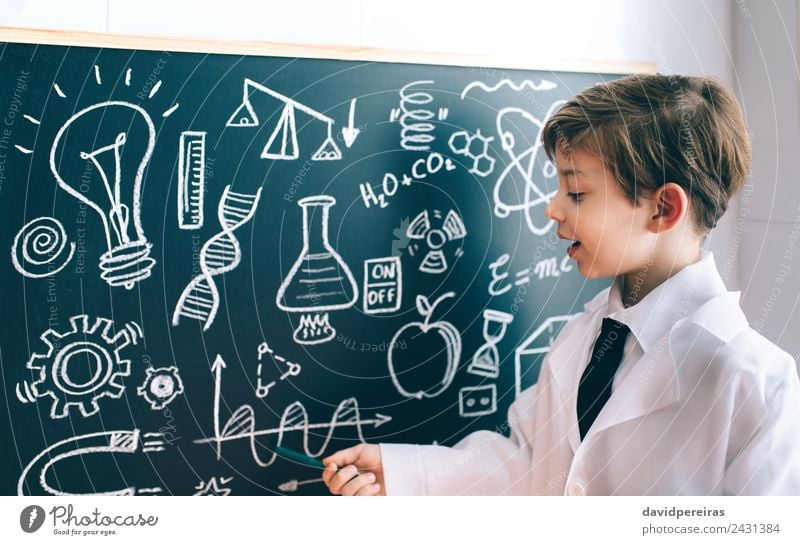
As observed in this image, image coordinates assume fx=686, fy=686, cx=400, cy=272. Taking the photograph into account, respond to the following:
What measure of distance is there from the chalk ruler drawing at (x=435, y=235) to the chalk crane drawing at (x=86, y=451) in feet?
1.12

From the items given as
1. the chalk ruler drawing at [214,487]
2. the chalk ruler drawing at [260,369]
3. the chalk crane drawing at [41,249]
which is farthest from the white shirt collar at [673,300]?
the chalk crane drawing at [41,249]

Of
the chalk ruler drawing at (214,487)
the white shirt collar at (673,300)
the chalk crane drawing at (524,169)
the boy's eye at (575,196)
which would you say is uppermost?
the chalk crane drawing at (524,169)

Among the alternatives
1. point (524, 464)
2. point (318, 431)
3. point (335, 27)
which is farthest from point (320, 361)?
point (335, 27)

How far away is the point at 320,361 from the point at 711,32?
591 millimetres

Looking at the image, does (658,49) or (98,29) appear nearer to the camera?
(98,29)

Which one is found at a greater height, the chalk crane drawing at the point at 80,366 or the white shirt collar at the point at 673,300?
the white shirt collar at the point at 673,300

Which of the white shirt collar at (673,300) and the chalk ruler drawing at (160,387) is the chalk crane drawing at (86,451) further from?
the white shirt collar at (673,300)

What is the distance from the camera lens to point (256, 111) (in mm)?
729

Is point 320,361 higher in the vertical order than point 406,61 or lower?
lower

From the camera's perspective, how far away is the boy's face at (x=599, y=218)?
0.68 metres

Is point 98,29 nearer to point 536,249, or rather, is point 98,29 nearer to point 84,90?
point 84,90

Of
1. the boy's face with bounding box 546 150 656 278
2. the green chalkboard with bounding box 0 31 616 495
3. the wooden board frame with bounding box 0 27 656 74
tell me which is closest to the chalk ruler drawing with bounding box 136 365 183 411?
the green chalkboard with bounding box 0 31 616 495

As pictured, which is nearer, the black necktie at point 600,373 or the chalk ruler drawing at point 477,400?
the black necktie at point 600,373

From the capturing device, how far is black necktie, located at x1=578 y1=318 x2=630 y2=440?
684 mm
